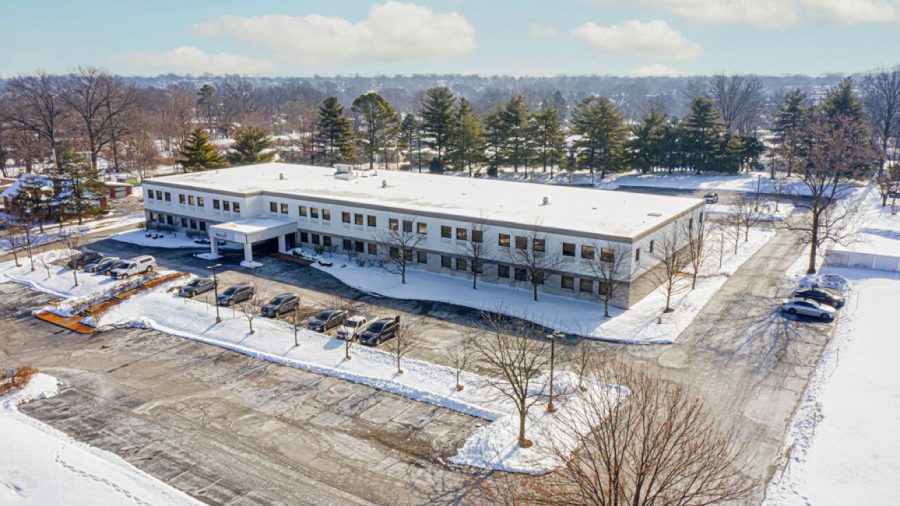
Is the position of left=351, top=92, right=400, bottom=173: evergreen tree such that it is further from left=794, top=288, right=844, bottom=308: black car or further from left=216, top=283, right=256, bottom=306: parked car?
left=794, top=288, right=844, bottom=308: black car

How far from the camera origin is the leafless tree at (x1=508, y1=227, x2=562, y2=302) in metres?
47.4

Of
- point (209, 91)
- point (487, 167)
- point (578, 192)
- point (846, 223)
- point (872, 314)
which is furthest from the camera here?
point (209, 91)

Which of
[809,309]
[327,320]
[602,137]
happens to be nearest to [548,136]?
[602,137]

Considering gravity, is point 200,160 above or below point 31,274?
above

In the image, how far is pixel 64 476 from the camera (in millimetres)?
25438

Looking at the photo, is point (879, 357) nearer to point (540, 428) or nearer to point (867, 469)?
point (867, 469)

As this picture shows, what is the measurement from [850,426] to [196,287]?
143ft

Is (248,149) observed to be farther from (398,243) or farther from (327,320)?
(327,320)

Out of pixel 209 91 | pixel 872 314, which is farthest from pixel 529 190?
pixel 209 91

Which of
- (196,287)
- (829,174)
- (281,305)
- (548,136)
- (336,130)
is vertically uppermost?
(336,130)

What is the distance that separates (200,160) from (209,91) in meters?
86.4

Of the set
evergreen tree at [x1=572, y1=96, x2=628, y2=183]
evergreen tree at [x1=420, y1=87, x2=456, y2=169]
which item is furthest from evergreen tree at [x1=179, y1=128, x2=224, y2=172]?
evergreen tree at [x1=572, y1=96, x2=628, y2=183]

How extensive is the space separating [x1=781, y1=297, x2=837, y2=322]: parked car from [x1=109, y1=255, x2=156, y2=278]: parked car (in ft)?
168

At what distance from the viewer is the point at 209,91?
163750mm
